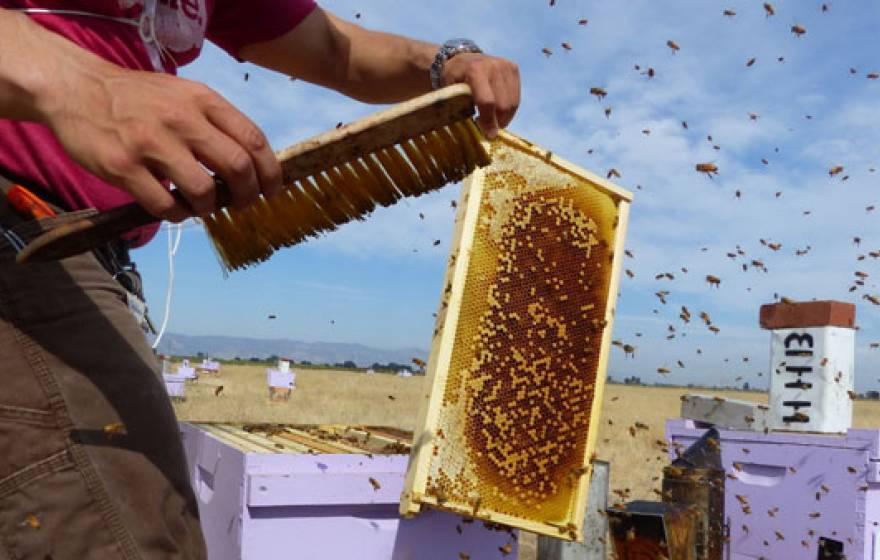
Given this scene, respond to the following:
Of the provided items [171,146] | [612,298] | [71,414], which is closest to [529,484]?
[612,298]

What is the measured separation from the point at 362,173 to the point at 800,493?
572 centimetres

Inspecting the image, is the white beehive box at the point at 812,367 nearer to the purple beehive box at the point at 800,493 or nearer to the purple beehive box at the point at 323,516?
the purple beehive box at the point at 800,493

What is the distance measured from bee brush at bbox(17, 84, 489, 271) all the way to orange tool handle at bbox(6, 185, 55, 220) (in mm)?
374

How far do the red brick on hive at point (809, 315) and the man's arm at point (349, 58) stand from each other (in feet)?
17.4

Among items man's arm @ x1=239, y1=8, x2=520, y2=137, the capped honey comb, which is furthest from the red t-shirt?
the capped honey comb

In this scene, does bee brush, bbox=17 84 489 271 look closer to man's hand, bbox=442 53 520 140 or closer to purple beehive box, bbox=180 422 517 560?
man's hand, bbox=442 53 520 140

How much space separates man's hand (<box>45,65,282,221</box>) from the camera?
123 cm

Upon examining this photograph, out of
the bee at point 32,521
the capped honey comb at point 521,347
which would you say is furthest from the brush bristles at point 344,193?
the capped honey comb at point 521,347

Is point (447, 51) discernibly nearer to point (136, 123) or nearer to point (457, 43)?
point (457, 43)

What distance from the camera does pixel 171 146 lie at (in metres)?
1.23

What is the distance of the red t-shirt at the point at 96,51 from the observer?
177 cm

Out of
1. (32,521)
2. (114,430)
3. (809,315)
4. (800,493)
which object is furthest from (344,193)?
(809,315)

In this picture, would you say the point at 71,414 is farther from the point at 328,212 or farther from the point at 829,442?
the point at 829,442

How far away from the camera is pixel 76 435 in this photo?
1.59 m
